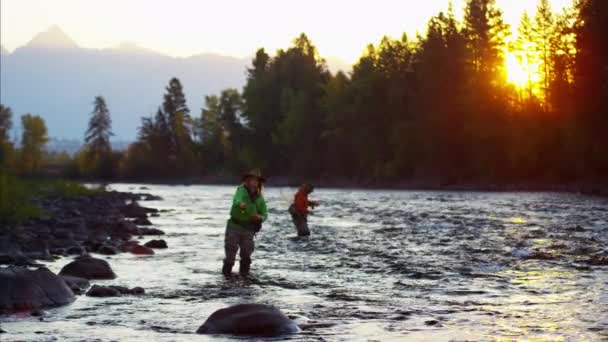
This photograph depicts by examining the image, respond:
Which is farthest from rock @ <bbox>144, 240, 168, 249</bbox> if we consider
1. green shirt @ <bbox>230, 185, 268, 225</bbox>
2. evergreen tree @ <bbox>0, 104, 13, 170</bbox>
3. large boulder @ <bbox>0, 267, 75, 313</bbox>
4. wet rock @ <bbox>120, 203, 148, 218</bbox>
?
evergreen tree @ <bbox>0, 104, 13, 170</bbox>

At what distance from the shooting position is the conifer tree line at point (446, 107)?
5812 centimetres

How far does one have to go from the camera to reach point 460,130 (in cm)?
7850

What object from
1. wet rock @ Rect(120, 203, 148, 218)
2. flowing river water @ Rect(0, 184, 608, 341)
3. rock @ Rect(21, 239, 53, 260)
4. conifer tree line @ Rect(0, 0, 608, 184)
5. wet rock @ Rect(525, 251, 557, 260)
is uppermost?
conifer tree line @ Rect(0, 0, 608, 184)

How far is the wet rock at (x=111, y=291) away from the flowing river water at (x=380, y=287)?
1.08ft

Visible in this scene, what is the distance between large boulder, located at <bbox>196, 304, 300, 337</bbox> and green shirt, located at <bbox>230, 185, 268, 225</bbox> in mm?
5265

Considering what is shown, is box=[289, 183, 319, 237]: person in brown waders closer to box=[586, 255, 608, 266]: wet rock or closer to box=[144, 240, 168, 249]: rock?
box=[144, 240, 168, 249]: rock

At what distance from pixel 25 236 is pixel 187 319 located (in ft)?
42.0

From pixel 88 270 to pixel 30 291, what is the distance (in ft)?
12.4

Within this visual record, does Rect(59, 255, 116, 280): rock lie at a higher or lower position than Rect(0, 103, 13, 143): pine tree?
lower

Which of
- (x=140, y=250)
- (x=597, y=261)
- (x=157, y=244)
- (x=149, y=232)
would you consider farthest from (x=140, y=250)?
(x=597, y=261)

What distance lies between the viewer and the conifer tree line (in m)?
58.1

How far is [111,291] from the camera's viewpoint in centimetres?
1409

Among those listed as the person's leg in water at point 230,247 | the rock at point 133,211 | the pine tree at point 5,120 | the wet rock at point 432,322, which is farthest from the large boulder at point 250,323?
the pine tree at point 5,120

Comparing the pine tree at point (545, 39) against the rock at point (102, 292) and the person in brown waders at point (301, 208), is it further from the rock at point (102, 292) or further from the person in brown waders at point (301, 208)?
the rock at point (102, 292)
